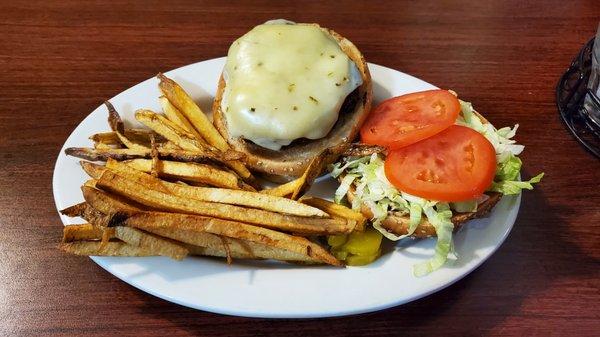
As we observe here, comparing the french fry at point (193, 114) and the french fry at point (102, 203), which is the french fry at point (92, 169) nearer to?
the french fry at point (102, 203)

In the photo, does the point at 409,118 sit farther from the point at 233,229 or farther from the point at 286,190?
the point at 233,229

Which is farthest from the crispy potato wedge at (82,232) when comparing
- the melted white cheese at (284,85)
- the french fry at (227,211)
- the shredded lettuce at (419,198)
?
the shredded lettuce at (419,198)

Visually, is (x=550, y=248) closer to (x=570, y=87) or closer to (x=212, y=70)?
(x=570, y=87)

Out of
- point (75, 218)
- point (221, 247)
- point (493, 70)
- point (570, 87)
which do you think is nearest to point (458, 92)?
point (493, 70)

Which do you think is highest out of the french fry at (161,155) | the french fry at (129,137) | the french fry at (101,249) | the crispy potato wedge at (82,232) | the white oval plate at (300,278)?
the french fry at (161,155)

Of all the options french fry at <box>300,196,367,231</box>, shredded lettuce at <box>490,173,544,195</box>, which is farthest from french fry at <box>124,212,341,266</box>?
shredded lettuce at <box>490,173,544,195</box>

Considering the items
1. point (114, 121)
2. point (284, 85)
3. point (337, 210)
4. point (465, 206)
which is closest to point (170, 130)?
point (114, 121)

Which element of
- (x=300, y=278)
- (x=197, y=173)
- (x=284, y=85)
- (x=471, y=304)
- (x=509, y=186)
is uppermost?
(x=284, y=85)
